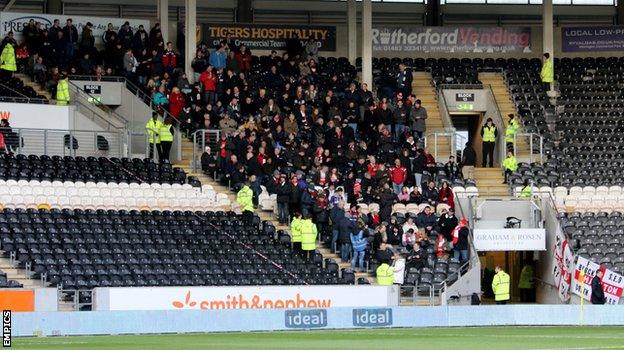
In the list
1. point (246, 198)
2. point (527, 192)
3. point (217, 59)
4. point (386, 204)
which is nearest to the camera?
point (246, 198)

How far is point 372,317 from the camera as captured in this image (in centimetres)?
A: 3161

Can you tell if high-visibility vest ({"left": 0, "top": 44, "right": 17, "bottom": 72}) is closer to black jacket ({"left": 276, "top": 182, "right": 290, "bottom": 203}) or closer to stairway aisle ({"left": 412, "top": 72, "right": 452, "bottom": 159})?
black jacket ({"left": 276, "top": 182, "right": 290, "bottom": 203})

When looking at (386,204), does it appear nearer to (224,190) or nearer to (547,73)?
(224,190)

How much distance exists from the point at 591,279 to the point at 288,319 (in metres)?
9.36

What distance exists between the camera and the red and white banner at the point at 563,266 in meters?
37.8

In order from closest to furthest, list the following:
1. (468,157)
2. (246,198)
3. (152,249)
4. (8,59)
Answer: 1. (152,249)
2. (246,198)
3. (8,59)
4. (468,157)

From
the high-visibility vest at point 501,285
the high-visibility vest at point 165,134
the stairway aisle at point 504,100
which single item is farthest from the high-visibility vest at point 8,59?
the high-visibility vest at point 501,285

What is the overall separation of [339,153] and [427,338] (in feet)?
48.5

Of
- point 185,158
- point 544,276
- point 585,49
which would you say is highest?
point 585,49

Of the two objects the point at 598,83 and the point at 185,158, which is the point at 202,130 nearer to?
the point at 185,158

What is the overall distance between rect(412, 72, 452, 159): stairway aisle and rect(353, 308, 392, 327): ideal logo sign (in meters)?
13.0

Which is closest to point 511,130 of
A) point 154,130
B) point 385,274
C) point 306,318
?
point 385,274

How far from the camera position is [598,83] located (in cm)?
4853

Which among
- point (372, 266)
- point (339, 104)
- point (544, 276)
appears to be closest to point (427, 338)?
point (372, 266)
